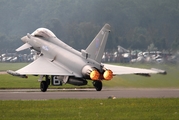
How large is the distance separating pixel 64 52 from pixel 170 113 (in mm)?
13156

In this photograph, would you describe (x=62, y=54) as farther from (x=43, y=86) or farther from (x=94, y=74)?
(x=94, y=74)

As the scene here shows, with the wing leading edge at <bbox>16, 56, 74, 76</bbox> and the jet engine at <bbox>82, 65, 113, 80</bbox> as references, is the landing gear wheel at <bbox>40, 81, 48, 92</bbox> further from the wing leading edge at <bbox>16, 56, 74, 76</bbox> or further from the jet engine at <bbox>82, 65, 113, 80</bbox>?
the jet engine at <bbox>82, 65, 113, 80</bbox>

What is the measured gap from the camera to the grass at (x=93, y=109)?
16.2 metres

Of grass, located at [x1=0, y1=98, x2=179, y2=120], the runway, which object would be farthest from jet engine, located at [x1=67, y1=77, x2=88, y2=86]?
grass, located at [x1=0, y1=98, x2=179, y2=120]

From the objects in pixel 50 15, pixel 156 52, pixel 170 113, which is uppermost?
pixel 50 15

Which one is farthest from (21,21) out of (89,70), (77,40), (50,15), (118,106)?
(118,106)

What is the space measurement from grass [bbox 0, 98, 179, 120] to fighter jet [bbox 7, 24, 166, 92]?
5154 mm

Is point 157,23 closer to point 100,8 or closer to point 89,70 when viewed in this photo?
point 100,8

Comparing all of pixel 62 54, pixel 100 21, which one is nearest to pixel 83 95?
pixel 62 54

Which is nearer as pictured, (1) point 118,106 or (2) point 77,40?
(1) point 118,106

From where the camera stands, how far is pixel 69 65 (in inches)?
1112

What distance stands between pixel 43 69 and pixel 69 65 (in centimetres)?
140

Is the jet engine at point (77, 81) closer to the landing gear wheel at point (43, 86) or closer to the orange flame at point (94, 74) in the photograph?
the orange flame at point (94, 74)

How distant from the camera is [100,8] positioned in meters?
49.6
